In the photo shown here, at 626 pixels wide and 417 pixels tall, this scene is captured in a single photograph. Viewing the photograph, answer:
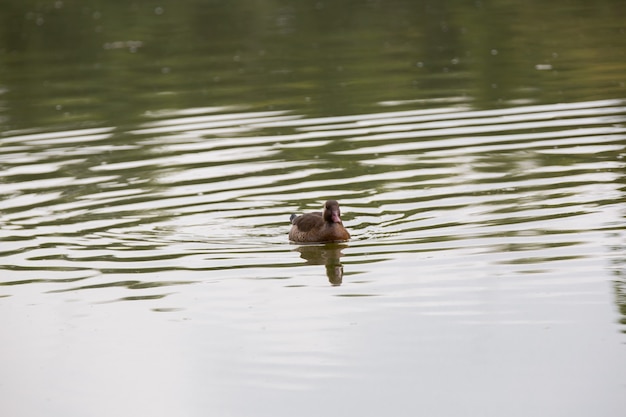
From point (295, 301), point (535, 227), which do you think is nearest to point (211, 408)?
point (295, 301)

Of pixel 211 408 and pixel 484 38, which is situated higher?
pixel 211 408

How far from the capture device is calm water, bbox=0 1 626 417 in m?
11.1

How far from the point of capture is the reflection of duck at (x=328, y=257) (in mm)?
14547

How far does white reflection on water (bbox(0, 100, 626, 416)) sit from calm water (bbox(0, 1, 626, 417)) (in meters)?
0.04

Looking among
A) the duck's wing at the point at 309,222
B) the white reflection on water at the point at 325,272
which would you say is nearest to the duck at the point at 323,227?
the duck's wing at the point at 309,222

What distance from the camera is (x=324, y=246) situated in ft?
52.0

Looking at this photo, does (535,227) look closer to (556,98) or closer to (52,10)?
(556,98)

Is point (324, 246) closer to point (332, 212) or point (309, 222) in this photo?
point (309, 222)

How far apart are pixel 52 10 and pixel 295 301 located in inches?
1617

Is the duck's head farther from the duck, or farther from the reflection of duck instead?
the reflection of duck

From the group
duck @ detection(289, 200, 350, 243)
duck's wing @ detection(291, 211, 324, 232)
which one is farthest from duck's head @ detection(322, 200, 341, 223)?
duck's wing @ detection(291, 211, 324, 232)

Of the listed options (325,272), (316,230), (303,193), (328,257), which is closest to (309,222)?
(316,230)

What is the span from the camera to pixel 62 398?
1119cm

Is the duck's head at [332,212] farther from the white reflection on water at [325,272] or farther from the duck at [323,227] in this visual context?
the white reflection on water at [325,272]
